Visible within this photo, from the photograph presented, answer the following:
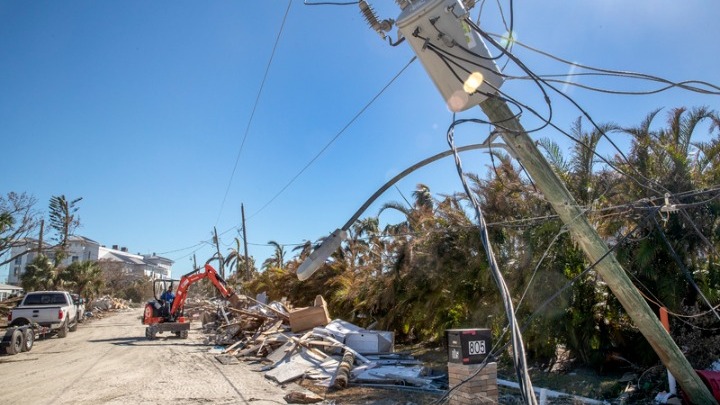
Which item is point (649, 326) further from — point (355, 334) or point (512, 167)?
point (355, 334)

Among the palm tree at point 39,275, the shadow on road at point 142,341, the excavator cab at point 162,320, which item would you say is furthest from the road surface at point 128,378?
the palm tree at point 39,275

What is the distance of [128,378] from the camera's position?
1134 centimetres

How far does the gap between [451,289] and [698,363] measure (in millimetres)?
6474

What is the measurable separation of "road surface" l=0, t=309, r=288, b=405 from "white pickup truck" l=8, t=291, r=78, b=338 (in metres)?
2.42

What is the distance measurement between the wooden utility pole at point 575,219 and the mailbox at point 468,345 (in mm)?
1821

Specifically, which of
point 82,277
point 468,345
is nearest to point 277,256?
point 82,277

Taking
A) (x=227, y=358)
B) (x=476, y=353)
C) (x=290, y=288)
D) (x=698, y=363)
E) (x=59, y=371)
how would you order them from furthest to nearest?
(x=290, y=288)
(x=227, y=358)
(x=59, y=371)
(x=698, y=363)
(x=476, y=353)

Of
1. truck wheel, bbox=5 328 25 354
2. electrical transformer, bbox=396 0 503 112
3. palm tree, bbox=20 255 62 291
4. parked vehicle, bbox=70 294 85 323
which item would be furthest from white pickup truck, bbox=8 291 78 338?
palm tree, bbox=20 255 62 291

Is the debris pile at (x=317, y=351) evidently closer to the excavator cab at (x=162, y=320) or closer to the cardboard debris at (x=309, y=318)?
the cardboard debris at (x=309, y=318)

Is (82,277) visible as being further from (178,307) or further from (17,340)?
(17,340)

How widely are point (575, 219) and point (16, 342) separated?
18.0 meters

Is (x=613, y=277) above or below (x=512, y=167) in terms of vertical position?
below

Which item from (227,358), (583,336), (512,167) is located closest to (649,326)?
(583,336)

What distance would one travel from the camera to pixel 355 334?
49.7ft
